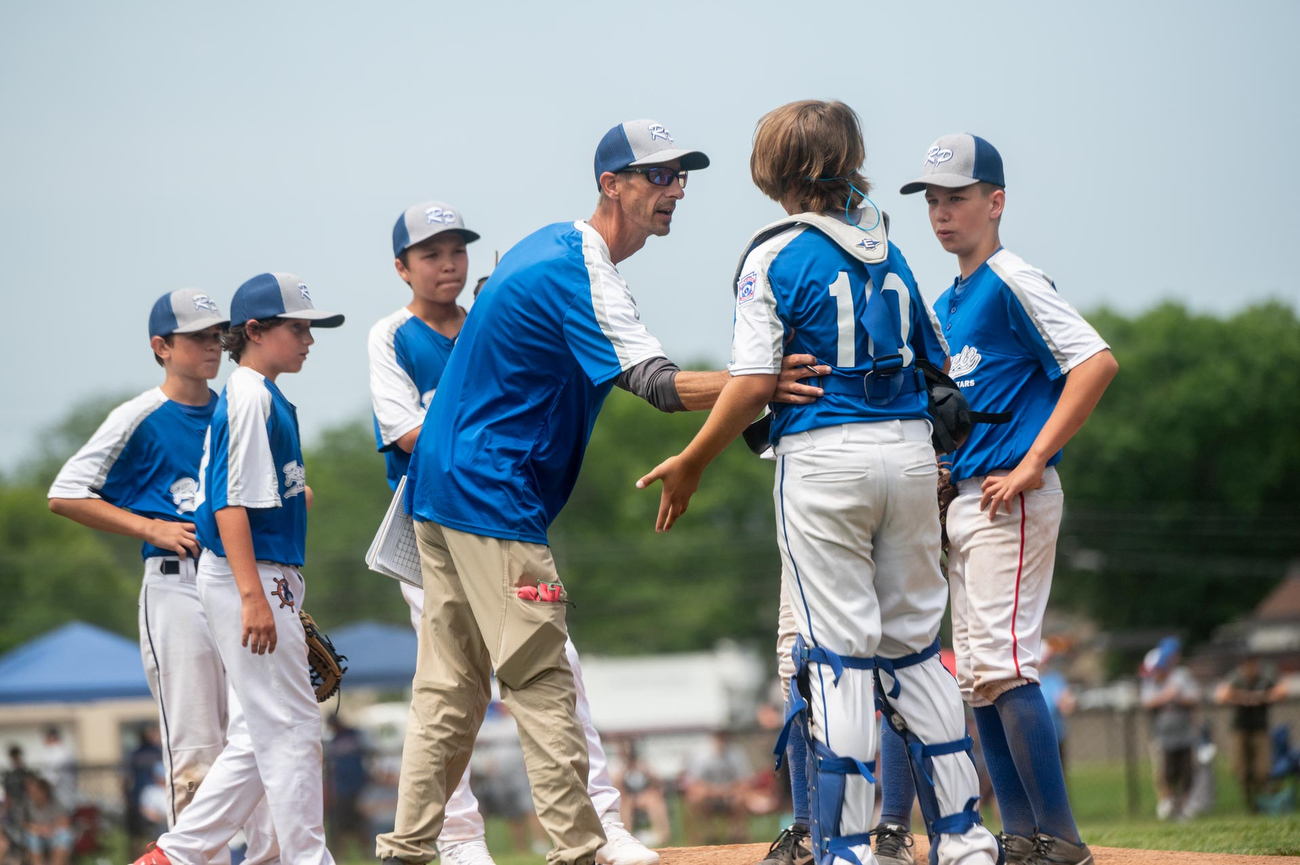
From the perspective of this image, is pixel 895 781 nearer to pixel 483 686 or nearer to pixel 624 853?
pixel 624 853

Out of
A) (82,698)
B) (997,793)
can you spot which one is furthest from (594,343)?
(82,698)

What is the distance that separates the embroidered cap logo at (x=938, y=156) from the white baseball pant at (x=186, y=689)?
11.6ft

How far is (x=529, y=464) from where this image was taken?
13.9 ft

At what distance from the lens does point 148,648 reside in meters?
5.48

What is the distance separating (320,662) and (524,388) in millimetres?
1766

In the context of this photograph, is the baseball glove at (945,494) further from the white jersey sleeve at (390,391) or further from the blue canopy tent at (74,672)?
the blue canopy tent at (74,672)

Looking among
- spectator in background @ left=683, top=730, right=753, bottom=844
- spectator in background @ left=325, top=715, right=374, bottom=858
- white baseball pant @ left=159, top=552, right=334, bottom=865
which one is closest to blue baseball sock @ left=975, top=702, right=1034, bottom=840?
white baseball pant @ left=159, top=552, right=334, bottom=865

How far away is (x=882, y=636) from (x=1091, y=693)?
1424 inches

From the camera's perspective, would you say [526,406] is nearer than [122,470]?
Yes

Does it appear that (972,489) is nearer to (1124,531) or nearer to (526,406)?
(526,406)

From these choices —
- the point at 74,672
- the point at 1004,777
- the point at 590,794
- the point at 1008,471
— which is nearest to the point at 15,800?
the point at 74,672

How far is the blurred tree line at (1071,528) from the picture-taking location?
56344 mm

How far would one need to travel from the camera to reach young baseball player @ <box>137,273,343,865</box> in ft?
15.7

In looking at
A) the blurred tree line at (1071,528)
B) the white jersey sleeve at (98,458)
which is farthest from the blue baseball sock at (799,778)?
the blurred tree line at (1071,528)
